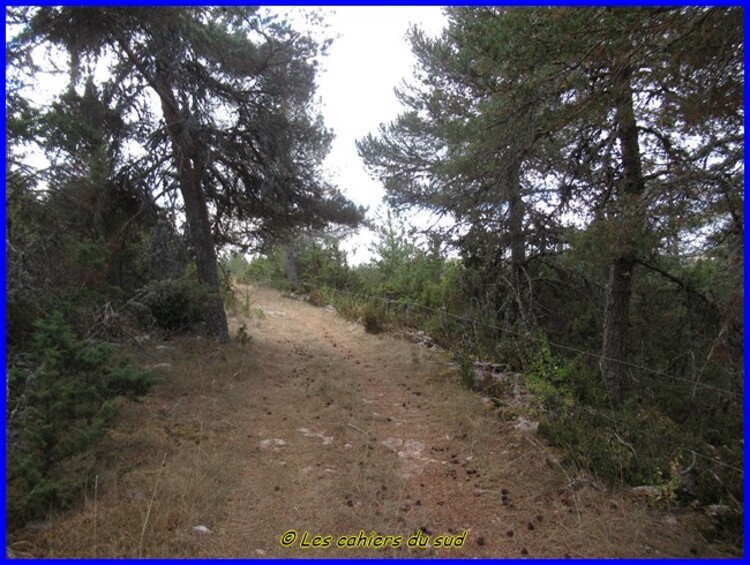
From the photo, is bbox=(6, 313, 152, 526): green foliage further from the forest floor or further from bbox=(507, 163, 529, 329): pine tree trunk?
bbox=(507, 163, 529, 329): pine tree trunk

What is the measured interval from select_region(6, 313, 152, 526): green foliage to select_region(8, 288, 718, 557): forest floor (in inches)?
7.3

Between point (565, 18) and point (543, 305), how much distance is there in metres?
6.93

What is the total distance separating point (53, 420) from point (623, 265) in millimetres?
7217

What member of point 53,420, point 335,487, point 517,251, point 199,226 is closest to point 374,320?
point 517,251

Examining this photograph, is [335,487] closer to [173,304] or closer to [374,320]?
[173,304]

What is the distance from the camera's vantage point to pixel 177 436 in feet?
16.1

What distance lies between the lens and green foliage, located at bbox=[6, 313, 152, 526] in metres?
3.32

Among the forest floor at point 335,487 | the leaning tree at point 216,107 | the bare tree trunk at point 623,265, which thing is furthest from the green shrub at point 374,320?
the bare tree trunk at point 623,265

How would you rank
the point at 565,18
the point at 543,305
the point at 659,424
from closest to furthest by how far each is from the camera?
1. the point at 565,18
2. the point at 659,424
3. the point at 543,305

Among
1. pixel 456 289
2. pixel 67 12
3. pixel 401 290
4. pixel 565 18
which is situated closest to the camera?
pixel 565 18

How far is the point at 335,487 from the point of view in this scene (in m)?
4.08

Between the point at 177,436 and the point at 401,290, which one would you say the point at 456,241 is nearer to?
A: the point at 401,290

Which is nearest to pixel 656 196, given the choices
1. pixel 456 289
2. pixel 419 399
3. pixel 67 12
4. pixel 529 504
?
pixel 529 504

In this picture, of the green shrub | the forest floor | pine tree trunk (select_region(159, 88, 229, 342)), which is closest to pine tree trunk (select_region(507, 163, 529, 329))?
the forest floor
